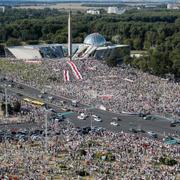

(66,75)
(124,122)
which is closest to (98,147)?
(124,122)

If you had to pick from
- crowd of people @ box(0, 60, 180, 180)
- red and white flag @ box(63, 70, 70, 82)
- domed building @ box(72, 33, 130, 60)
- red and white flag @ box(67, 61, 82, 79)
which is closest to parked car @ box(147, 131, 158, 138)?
crowd of people @ box(0, 60, 180, 180)

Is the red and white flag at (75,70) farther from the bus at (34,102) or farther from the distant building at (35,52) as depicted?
the bus at (34,102)

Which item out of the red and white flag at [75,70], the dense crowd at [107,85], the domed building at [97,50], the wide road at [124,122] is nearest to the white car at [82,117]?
the wide road at [124,122]

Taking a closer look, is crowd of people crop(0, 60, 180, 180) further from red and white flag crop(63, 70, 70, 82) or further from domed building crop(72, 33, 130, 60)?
domed building crop(72, 33, 130, 60)

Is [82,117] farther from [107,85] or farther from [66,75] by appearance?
[66,75]

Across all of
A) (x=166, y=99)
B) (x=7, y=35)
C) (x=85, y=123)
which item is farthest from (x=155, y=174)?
(x=7, y=35)

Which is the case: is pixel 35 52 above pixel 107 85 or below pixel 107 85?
below
